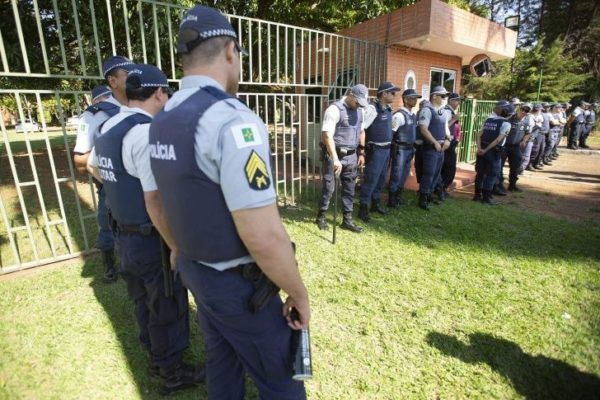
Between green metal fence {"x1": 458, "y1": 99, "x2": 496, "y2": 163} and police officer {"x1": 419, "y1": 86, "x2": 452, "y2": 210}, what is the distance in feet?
13.9

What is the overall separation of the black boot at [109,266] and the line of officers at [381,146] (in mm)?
2739

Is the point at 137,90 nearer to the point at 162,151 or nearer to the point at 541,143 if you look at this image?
the point at 162,151

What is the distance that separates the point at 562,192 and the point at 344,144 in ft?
19.6

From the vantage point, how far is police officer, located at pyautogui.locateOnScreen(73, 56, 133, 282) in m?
2.80

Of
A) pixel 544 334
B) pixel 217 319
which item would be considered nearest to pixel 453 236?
pixel 544 334

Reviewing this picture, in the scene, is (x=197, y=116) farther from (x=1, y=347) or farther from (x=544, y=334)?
(x=544, y=334)

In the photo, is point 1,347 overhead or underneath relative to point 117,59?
underneath

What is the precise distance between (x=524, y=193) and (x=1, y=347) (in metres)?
8.70

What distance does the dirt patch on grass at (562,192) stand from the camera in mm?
6363

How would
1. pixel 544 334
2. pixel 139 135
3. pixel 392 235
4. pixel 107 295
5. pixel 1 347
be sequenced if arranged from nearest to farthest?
1. pixel 139 135
2. pixel 1 347
3. pixel 544 334
4. pixel 107 295
5. pixel 392 235

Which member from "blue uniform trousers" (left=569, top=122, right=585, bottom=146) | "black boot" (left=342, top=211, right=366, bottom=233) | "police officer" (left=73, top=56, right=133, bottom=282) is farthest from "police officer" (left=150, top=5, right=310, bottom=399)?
"blue uniform trousers" (left=569, top=122, right=585, bottom=146)

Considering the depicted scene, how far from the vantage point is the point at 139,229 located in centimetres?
205

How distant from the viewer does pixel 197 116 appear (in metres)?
1.17

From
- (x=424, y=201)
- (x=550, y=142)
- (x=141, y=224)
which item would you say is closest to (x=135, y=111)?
(x=141, y=224)
